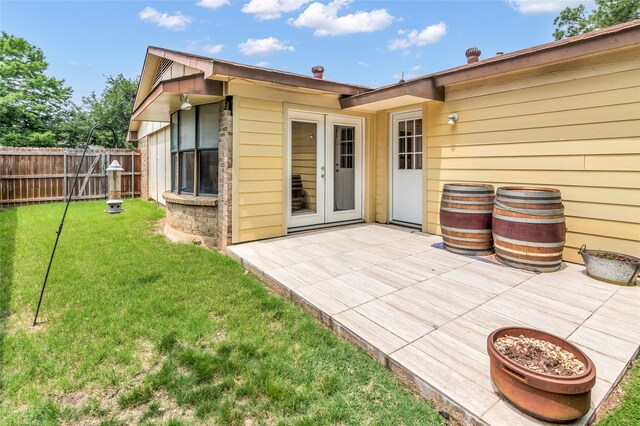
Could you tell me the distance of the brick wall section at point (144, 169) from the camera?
11866 mm

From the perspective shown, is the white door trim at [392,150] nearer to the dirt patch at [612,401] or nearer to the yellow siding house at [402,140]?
the yellow siding house at [402,140]

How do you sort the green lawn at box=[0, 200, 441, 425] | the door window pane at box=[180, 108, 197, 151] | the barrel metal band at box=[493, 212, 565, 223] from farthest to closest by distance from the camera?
the door window pane at box=[180, 108, 197, 151] < the barrel metal band at box=[493, 212, 565, 223] < the green lawn at box=[0, 200, 441, 425]

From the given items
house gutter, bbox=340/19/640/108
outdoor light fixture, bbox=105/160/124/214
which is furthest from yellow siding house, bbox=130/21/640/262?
outdoor light fixture, bbox=105/160/124/214

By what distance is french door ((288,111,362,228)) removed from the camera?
18.3 feet

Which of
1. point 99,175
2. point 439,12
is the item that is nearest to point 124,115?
point 99,175

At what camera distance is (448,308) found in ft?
8.97

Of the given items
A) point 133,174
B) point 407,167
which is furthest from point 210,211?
point 133,174

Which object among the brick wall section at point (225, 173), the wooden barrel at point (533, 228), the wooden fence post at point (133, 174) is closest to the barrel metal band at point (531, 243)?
the wooden barrel at point (533, 228)

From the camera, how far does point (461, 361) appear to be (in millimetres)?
2035

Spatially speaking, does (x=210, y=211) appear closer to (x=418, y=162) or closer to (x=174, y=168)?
(x=174, y=168)

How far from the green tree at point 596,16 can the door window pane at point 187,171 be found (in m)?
19.1

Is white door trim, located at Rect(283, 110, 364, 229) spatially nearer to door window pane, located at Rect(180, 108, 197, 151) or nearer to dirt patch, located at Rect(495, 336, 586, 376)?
door window pane, located at Rect(180, 108, 197, 151)

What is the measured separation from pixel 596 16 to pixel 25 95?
88.9ft

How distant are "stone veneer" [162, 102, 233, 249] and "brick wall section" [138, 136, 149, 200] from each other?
7.02 metres
